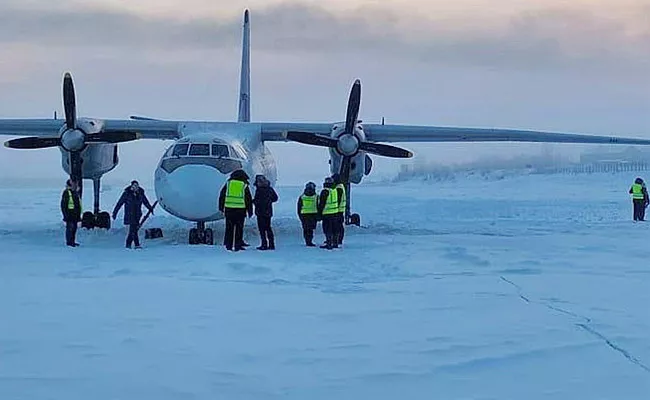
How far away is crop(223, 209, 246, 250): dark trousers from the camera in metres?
13.5

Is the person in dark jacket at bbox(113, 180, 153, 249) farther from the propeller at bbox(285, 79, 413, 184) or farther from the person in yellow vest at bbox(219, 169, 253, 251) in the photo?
the propeller at bbox(285, 79, 413, 184)

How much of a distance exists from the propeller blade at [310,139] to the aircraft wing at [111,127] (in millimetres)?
3185

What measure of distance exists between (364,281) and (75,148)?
10.7m

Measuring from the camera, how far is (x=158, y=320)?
671 cm

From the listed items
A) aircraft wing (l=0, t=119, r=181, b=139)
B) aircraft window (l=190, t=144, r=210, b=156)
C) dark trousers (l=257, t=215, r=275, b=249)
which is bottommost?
dark trousers (l=257, t=215, r=275, b=249)

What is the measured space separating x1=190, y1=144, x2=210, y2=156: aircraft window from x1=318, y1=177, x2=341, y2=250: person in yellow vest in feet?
9.26

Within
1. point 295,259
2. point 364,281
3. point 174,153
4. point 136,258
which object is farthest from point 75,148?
point 364,281

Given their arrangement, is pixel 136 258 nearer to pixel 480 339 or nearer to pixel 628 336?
pixel 480 339

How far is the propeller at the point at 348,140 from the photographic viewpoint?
1792 centimetres

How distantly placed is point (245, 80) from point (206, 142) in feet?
29.6

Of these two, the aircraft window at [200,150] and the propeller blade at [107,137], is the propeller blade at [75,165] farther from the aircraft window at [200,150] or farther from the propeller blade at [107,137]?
the aircraft window at [200,150]

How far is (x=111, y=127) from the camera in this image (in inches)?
792

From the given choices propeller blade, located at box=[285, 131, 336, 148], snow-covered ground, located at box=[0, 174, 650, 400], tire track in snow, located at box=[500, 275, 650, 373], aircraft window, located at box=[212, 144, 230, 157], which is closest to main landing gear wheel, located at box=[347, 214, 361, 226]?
propeller blade, located at box=[285, 131, 336, 148]

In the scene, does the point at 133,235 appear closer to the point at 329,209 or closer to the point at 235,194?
the point at 235,194
